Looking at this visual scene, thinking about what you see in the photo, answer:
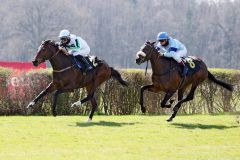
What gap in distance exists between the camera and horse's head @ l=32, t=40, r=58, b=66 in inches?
528

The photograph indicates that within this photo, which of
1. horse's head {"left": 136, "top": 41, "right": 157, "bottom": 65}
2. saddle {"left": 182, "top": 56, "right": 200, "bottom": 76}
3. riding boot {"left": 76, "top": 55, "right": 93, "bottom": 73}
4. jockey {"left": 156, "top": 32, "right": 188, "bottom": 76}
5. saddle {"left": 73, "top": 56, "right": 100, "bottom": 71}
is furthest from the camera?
saddle {"left": 182, "top": 56, "right": 200, "bottom": 76}

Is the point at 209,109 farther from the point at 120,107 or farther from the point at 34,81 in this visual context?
the point at 34,81

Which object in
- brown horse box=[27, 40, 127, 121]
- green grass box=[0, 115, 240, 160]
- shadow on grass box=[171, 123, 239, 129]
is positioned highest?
brown horse box=[27, 40, 127, 121]

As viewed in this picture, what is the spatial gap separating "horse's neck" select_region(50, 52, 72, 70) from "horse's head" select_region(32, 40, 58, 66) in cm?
11

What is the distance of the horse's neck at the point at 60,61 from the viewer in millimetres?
13586

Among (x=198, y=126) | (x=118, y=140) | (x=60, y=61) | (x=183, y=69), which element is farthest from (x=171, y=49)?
(x=118, y=140)

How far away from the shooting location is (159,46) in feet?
45.6

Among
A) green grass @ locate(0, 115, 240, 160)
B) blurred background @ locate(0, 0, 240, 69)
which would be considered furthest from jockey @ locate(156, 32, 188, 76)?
blurred background @ locate(0, 0, 240, 69)

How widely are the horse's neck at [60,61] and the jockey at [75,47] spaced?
0.45ft

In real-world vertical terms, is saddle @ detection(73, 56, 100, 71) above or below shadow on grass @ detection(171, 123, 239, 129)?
above

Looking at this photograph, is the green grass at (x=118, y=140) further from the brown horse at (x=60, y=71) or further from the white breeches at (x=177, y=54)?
the white breeches at (x=177, y=54)

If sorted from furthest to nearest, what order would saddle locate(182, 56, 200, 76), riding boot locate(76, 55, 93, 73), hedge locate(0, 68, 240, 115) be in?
hedge locate(0, 68, 240, 115), saddle locate(182, 56, 200, 76), riding boot locate(76, 55, 93, 73)

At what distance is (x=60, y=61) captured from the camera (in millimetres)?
13625

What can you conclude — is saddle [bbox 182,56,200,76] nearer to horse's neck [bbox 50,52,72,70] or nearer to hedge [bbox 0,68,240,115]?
horse's neck [bbox 50,52,72,70]
